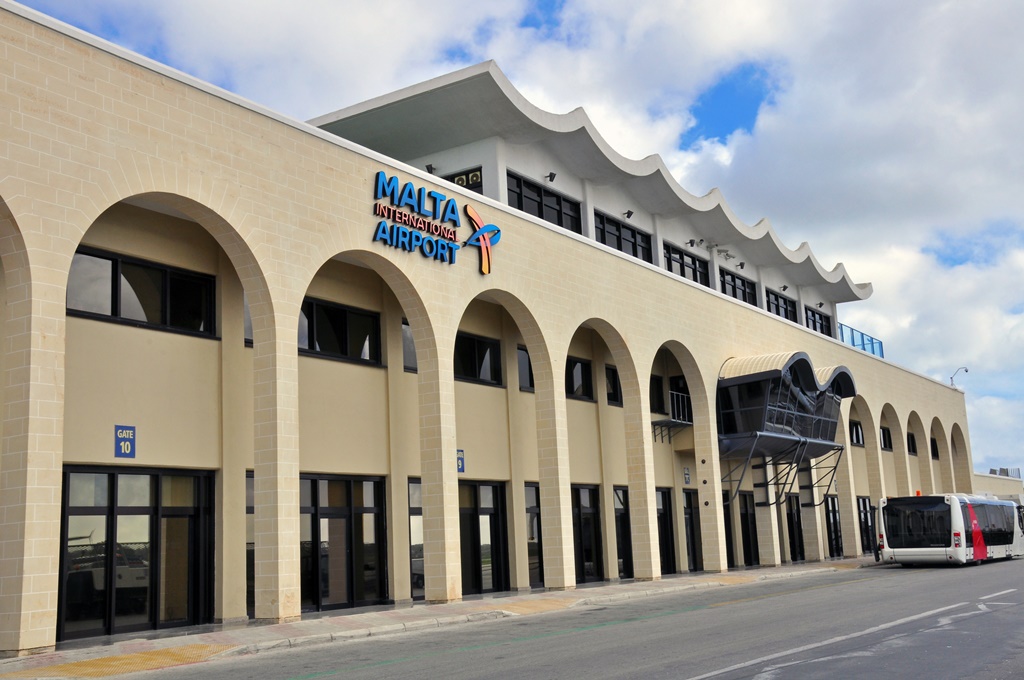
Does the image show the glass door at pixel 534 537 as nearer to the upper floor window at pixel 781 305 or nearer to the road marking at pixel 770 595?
the road marking at pixel 770 595

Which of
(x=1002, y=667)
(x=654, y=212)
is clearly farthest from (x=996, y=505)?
(x=1002, y=667)

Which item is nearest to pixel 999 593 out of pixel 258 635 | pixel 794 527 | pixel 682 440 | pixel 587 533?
pixel 587 533

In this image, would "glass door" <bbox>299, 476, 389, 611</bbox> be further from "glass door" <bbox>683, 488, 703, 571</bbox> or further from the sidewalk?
"glass door" <bbox>683, 488, 703, 571</bbox>

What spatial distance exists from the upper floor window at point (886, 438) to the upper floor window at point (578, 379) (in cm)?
2819

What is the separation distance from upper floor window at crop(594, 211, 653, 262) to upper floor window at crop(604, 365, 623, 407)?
4.73 meters

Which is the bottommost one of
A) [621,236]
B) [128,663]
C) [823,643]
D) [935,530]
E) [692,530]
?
[823,643]

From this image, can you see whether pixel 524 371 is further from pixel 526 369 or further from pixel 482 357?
pixel 482 357

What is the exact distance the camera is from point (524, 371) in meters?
27.8

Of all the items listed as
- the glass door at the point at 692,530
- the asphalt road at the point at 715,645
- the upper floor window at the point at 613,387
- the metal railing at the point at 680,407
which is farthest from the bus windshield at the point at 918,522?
the asphalt road at the point at 715,645

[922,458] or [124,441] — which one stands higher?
[922,458]

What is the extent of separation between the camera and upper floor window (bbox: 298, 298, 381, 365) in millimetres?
21156

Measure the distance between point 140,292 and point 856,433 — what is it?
40.1 metres

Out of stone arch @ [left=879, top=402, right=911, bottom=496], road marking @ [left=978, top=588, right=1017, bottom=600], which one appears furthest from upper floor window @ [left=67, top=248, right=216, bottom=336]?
stone arch @ [left=879, top=402, right=911, bottom=496]

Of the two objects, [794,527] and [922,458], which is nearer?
[794,527]
